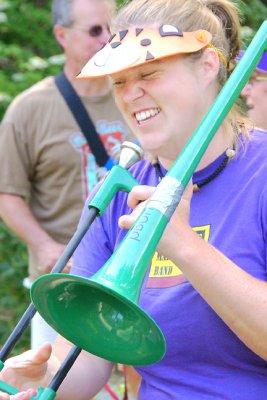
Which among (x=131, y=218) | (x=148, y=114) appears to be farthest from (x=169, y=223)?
(x=148, y=114)

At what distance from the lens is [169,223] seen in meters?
2.35

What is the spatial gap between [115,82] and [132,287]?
0.69 metres

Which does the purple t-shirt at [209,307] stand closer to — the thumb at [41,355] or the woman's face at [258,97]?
the thumb at [41,355]

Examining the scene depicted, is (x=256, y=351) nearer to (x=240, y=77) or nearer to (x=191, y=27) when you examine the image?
(x=240, y=77)

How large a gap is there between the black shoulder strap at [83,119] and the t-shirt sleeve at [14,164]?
0.29 meters

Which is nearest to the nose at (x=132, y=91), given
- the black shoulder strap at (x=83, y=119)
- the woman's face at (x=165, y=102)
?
the woman's face at (x=165, y=102)

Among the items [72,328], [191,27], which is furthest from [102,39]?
[72,328]

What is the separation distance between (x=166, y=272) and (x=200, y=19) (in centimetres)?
67

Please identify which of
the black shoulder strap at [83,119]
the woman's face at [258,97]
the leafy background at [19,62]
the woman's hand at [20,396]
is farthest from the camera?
the leafy background at [19,62]

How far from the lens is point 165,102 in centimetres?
262

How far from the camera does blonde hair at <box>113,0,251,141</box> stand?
2713mm

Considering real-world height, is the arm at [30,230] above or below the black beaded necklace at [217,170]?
below

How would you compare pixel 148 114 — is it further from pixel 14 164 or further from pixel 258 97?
pixel 14 164

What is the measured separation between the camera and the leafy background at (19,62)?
7000mm
